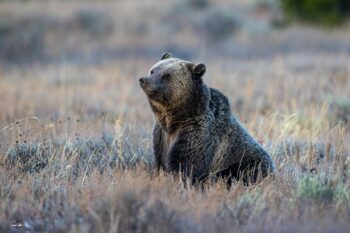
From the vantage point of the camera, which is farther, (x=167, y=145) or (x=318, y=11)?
(x=318, y=11)

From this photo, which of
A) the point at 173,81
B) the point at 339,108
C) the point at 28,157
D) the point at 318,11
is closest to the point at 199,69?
the point at 173,81

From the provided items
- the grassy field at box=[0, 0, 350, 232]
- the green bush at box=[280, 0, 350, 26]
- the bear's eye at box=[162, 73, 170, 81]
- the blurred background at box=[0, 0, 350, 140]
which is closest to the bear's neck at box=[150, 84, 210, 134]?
the bear's eye at box=[162, 73, 170, 81]

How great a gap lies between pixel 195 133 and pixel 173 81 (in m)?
0.53

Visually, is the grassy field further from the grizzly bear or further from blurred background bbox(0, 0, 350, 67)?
the grizzly bear

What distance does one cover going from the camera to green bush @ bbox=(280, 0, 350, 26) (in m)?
24.1

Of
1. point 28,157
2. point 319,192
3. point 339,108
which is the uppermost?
point 319,192

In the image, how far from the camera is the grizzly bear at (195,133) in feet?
21.9

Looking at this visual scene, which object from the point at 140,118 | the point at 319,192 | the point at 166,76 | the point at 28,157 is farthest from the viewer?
the point at 140,118

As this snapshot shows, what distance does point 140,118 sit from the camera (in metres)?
12.2

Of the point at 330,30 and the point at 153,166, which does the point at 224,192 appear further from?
the point at 330,30

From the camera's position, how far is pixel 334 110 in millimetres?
11867

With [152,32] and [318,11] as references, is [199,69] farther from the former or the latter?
[318,11]

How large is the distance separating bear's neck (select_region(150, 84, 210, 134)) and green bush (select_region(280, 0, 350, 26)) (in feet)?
59.2

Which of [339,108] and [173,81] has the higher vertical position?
[173,81]
